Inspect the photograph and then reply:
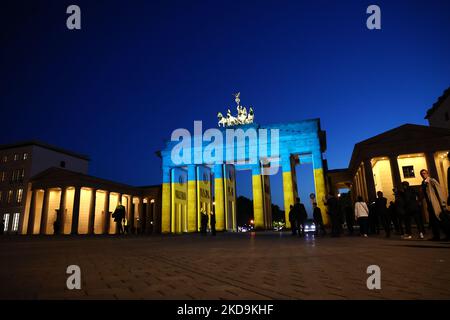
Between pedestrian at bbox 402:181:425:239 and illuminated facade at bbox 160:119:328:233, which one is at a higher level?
illuminated facade at bbox 160:119:328:233

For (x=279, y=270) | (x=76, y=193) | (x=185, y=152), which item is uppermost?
(x=185, y=152)

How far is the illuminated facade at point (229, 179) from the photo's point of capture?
37.4 m

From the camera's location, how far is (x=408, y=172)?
1508 inches

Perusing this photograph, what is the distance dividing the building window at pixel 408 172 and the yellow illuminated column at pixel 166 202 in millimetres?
34265

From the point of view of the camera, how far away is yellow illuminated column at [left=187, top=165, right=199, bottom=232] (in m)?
41.6

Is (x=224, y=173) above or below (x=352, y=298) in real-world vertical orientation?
above

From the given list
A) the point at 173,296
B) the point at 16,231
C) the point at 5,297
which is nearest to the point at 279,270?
the point at 173,296

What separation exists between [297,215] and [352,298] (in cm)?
1594

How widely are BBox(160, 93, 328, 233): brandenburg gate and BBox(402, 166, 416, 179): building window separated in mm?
11274

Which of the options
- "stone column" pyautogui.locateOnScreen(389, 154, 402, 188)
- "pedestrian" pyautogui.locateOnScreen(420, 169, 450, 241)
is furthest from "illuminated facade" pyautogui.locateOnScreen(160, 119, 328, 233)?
"pedestrian" pyautogui.locateOnScreen(420, 169, 450, 241)

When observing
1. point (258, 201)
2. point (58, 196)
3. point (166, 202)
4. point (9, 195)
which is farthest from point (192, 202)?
point (9, 195)

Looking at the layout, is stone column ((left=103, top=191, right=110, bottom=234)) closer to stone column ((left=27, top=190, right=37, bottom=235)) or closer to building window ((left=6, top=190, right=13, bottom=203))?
stone column ((left=27, top=190, right=37, bottom=235))

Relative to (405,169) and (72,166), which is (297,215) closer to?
(405,169)

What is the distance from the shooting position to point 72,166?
64812mm
